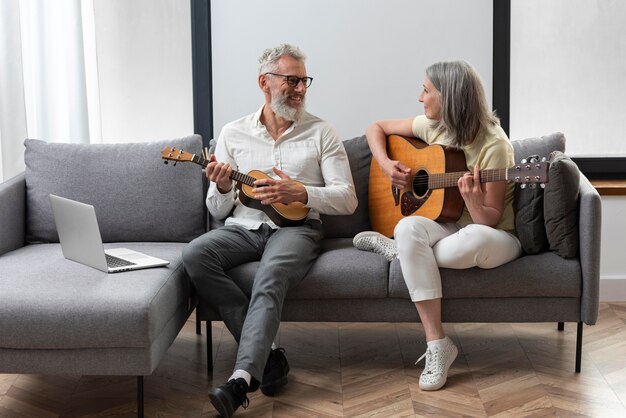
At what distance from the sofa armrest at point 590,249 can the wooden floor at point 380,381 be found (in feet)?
0.86

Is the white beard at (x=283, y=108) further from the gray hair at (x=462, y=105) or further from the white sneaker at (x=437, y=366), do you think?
the white sneaker at (x=437, y=366)

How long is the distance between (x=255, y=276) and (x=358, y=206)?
2.25 feet

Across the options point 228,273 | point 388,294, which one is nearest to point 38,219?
point 228,273

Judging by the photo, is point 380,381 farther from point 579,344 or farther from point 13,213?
point 13,213

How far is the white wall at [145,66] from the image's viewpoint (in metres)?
3.91

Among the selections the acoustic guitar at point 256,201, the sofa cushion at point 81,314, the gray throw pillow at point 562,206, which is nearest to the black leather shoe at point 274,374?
the sofa cushion at point 81,314

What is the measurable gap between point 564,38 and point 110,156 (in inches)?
85.3

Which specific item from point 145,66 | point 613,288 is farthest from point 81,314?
point 613,288

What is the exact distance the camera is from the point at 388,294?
2.86 meters

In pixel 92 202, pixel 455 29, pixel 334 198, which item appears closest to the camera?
pixel 334 198

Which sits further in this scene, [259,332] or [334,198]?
[334,198]

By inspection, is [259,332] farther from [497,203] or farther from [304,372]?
[497,203]

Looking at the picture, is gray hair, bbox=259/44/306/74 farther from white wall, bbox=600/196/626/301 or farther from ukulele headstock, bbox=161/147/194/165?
white wall, bbox=600/196/626/301

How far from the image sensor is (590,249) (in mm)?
2801
